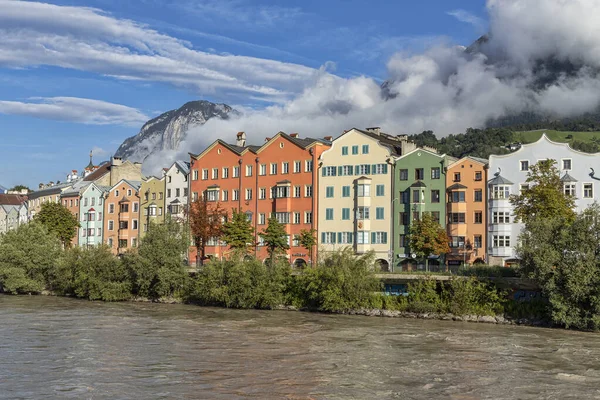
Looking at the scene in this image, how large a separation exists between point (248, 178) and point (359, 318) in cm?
3777

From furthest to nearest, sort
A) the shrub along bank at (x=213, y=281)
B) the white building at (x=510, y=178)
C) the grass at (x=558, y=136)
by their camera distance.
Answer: the grass at (x=558, y=136) < the white building at (x=510, y=178) < the shrub along bank at (x=213, y=281)

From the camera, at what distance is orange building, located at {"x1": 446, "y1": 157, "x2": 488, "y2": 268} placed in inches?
2911

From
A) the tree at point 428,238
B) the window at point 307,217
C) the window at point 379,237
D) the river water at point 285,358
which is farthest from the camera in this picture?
the window at point 307,217

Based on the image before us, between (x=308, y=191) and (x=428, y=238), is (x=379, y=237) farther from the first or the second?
(x=308, y=191)

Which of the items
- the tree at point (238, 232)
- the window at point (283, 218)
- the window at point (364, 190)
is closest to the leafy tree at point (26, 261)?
the tree at point (238, 232)

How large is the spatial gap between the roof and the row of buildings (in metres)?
65.6

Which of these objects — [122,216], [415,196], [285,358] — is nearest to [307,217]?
[415,196]

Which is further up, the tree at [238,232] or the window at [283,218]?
the window at [283,218]

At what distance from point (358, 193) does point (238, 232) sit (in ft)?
45.6

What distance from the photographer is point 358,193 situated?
8050cm

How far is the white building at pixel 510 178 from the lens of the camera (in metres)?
70.2

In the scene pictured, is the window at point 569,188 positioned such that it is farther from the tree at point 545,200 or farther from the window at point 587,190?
the tree at point 545,200

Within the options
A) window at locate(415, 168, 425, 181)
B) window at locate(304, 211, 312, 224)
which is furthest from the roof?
window at locate(415, 168, 425, 181)

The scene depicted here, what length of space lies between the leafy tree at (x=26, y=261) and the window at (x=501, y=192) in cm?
4581
